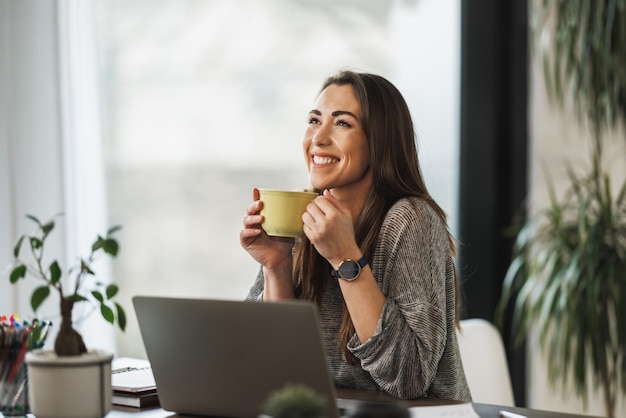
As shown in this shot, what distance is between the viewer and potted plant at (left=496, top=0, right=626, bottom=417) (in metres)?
2.98

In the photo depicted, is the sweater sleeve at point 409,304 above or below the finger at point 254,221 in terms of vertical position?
below

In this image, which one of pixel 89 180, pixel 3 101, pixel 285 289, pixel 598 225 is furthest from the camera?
pixel 598 225

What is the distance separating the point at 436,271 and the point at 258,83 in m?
1.61

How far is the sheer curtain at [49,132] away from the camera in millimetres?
2543

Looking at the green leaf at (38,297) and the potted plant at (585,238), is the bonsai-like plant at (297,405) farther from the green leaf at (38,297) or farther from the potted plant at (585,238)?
the potted plant at (585,238)

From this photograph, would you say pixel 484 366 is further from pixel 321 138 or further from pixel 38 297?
pixel 38 297

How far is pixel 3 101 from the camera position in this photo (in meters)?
2.53

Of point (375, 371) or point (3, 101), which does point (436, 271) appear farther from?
point (3, 101)

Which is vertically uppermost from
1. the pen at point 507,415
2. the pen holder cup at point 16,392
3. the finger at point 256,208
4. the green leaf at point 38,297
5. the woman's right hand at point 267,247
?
the finger at point 256,208

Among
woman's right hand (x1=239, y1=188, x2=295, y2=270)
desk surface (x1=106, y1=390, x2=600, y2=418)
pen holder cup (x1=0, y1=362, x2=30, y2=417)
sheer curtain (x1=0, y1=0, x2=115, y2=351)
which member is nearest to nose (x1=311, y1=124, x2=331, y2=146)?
woman's right hand (x1=239, y1=188, x2=295, y2=270)

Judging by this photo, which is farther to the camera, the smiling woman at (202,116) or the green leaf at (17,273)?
the smiling woman at (202,116)

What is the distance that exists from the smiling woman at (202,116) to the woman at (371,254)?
1263mm

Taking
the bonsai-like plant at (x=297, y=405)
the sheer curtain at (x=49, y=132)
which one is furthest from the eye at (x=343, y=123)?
the sheer curtain at (x=49, y=132)

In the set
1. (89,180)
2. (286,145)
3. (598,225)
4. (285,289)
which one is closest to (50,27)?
(89,180)
